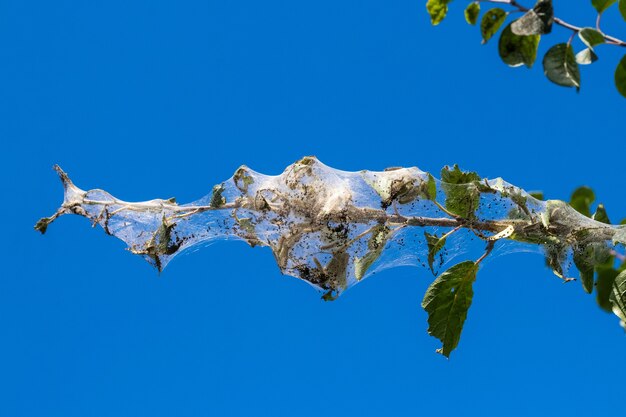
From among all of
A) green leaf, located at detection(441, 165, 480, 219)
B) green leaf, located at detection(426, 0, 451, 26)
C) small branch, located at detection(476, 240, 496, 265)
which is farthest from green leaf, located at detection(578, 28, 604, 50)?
small branch, located at detection(476, 240, 496, 265)

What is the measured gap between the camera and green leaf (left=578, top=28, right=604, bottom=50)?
9.23 ft

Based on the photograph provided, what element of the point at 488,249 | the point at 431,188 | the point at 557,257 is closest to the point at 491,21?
the point at 431,188

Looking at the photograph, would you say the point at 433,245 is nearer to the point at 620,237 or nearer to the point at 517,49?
the point at 620,237

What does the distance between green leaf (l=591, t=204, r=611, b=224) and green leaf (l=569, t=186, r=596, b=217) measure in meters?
0.33

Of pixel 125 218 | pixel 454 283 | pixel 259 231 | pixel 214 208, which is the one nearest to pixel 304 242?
pixel 259 231

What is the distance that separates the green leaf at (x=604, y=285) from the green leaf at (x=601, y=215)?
0.90 feet

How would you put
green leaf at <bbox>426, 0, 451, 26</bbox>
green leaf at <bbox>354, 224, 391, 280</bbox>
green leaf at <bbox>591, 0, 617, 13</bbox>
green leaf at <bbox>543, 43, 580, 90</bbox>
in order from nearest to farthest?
green leaf at <bbox>543, 43, 580, 90</bbox>
green leaf at <bbox>426, 0, 451, 26</bbox>
green leaf at <bbox>591, 0, 617, 13</bbox>
green leaf at <bbox>354, 224, 391, 280</bbox>

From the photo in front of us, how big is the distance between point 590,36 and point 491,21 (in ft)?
1.26

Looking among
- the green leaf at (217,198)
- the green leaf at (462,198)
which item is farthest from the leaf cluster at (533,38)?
the green leaf at (217,198)

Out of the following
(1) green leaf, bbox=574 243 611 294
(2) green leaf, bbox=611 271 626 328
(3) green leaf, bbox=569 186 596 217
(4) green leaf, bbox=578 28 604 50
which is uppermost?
(3) green leaf, bbox=569 186 596 217

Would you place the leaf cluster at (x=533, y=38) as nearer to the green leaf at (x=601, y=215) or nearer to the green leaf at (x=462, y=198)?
the green leaf at (x=462, y=198)

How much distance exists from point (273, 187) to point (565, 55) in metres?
1.53

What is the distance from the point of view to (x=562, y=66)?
2873 mm

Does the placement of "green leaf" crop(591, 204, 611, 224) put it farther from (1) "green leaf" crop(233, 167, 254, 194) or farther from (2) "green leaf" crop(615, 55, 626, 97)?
(1) "green leaf" crop(233, 167, 254, 194)
